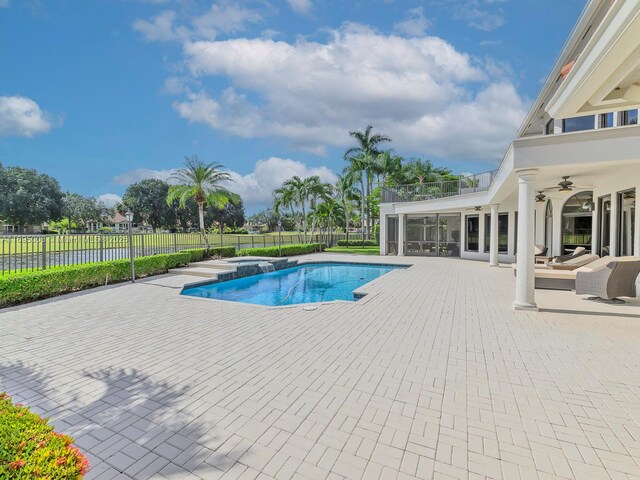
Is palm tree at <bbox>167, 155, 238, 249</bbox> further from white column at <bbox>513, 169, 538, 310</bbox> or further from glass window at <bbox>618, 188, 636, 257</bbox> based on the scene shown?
glass window at <bbox>618, 188, 636, 257</bbox>

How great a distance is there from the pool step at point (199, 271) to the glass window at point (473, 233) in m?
15.1

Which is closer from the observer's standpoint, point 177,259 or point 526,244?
point 526,244

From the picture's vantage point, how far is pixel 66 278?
969cm

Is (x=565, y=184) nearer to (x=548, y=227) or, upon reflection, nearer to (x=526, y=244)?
(x=526, y=244)

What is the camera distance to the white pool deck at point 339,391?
8.63 feet

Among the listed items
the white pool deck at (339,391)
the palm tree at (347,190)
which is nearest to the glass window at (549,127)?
the white pool deck at (339,391)

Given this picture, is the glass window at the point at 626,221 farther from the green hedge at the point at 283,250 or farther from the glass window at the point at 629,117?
the green hedge at the point at 283,250

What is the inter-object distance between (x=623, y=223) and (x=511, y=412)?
992cm

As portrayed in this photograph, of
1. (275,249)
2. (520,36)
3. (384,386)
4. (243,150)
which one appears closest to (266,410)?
(384,386)

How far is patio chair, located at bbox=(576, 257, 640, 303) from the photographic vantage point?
25.1 feet

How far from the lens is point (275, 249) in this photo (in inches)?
861

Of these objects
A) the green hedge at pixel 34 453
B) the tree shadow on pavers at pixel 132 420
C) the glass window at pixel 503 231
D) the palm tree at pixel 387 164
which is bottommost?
the tree shadow on pavers at pixel 132 420

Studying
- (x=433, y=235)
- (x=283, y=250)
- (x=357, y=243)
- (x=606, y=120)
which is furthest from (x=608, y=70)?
(x=357, y=243)

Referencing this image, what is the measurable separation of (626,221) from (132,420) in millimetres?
12858
